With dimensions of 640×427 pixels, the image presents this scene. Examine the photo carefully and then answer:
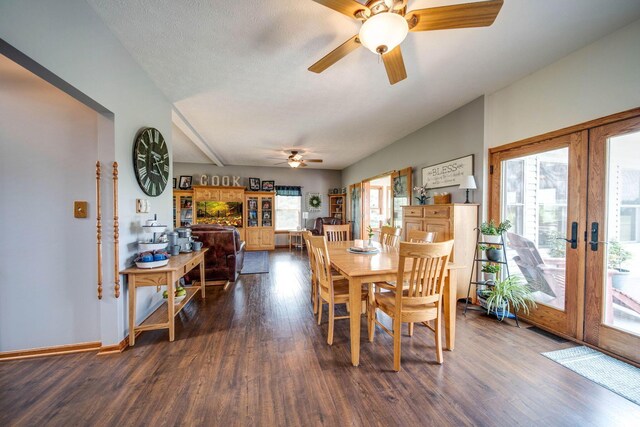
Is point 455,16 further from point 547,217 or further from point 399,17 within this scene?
point 547,217

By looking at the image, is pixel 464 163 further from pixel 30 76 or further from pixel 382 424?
pixel 30 76

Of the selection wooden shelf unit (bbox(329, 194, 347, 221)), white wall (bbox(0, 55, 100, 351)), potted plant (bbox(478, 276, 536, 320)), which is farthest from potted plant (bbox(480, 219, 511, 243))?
wooden shelf unit (bbox(329, 194, 347, 221))

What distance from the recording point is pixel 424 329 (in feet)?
8.09

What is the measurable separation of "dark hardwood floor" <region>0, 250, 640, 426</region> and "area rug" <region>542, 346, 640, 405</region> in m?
0.08

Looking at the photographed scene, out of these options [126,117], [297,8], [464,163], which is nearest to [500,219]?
[464,163]

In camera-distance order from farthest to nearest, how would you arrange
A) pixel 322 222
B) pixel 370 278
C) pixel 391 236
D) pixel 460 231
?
1. pixel 322 222
2. pixel 391 236
3. pixel 460 231
4. pixel 370 278

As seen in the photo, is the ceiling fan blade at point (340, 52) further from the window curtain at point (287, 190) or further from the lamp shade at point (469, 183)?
the window curtain at point (287, 190)

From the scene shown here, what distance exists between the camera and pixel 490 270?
2729 mm

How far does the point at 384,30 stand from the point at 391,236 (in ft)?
8.25

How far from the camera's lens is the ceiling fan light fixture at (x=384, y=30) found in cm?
137

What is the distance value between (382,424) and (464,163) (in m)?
3.17

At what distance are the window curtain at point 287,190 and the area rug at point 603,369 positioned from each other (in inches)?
269

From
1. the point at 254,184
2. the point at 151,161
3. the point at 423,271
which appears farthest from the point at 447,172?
the point at 254,184

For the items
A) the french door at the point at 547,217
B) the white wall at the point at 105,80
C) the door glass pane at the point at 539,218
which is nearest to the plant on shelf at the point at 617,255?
the french door at the point at 547,217
